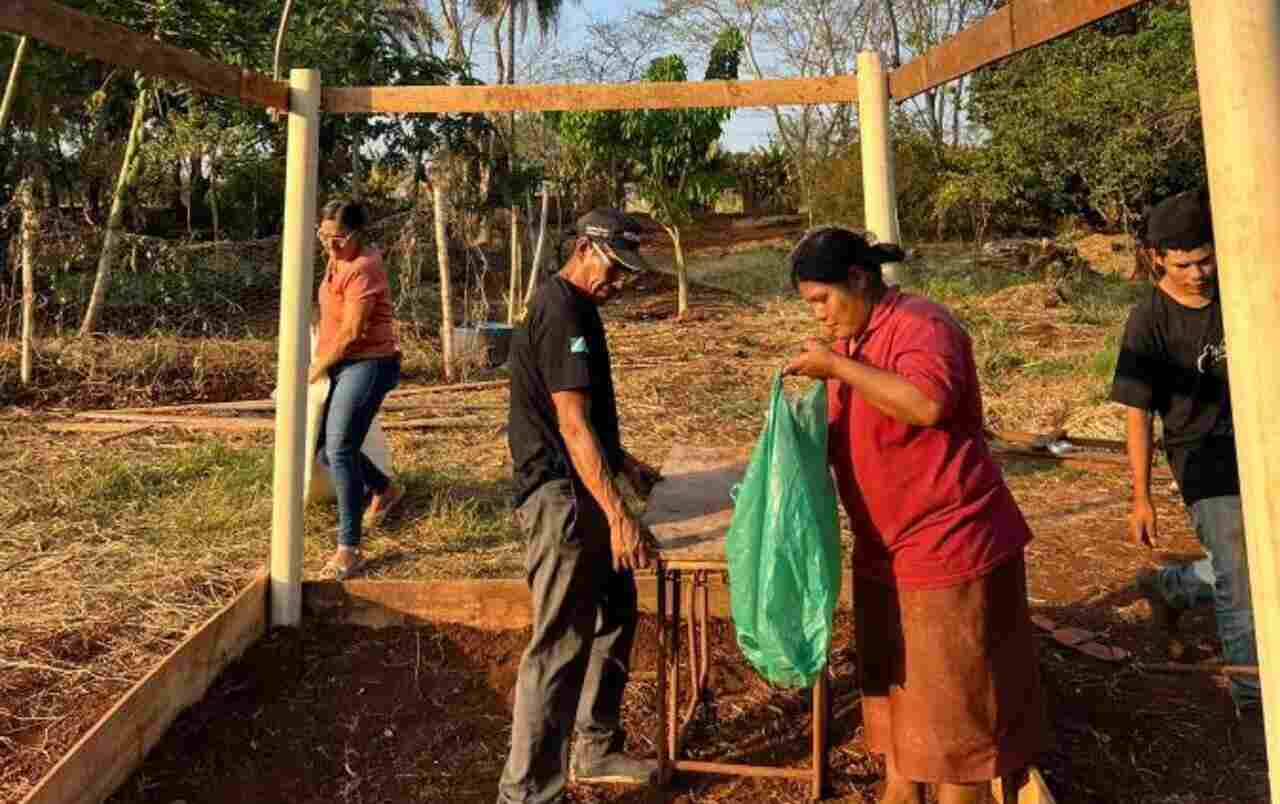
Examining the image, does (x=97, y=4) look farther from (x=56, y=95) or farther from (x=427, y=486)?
(x=427, y=486)

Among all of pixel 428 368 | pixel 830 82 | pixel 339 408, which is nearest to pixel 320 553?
pixel 339 408

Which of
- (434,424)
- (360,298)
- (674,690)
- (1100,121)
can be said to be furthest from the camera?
(1100,121)

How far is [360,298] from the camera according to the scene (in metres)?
4.64

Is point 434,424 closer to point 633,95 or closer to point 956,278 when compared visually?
point 633,95

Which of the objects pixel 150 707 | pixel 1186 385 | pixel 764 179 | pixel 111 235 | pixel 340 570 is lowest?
pixel 150 707

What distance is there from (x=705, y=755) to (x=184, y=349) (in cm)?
801

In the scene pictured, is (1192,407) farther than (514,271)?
No

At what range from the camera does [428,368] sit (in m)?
10.5

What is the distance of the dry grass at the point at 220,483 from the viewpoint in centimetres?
383

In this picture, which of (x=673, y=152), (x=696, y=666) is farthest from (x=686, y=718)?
(x=673, y=152)

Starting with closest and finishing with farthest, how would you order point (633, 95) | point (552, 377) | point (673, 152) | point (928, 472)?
point (928, 472) → point (552, 377) → point (633, 95) → point (673, 152)

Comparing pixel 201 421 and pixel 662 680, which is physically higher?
pixel 201 421

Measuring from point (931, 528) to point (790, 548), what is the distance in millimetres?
345

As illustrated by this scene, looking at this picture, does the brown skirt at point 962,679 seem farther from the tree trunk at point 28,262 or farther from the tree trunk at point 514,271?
the tree trunk at point 514,271
